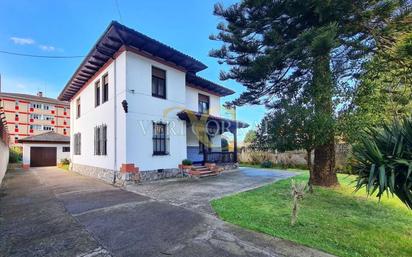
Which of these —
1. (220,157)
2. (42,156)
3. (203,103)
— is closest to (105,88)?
(203,103)

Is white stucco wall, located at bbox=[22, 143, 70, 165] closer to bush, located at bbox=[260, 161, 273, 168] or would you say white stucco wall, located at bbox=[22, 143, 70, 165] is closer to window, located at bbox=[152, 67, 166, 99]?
window, located at bbox=[152, 67, 166, 99]

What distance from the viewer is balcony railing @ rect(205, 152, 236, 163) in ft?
48.2

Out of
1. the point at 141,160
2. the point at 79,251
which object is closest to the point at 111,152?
the point at 141,160

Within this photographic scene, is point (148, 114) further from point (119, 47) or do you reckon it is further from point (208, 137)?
point (208, 137)

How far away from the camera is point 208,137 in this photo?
51.6ft

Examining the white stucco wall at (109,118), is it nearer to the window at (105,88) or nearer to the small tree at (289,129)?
the window at (105,88)

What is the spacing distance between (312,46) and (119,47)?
8089mm

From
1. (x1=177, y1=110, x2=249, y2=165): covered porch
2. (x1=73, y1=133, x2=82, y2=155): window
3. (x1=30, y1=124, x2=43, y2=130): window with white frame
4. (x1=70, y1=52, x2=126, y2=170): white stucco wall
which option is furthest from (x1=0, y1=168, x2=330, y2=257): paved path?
(x1=30, y1=124, x2=43, y2=130): window with white frame

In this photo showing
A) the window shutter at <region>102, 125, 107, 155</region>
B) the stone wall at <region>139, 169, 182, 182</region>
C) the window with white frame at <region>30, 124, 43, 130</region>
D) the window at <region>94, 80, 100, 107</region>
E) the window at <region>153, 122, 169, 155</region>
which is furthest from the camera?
the window with white frame at <region>30, 124, 43, 130</region>

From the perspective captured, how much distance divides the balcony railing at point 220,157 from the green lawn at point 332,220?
698 centimetres

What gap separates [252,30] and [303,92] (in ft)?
11.8

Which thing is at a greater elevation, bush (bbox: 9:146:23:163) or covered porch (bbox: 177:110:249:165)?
covered porch (bbox: 177:110:249:165)

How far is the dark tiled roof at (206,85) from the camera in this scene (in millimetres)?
14194

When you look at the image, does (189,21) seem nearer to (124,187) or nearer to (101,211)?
(124,187)
